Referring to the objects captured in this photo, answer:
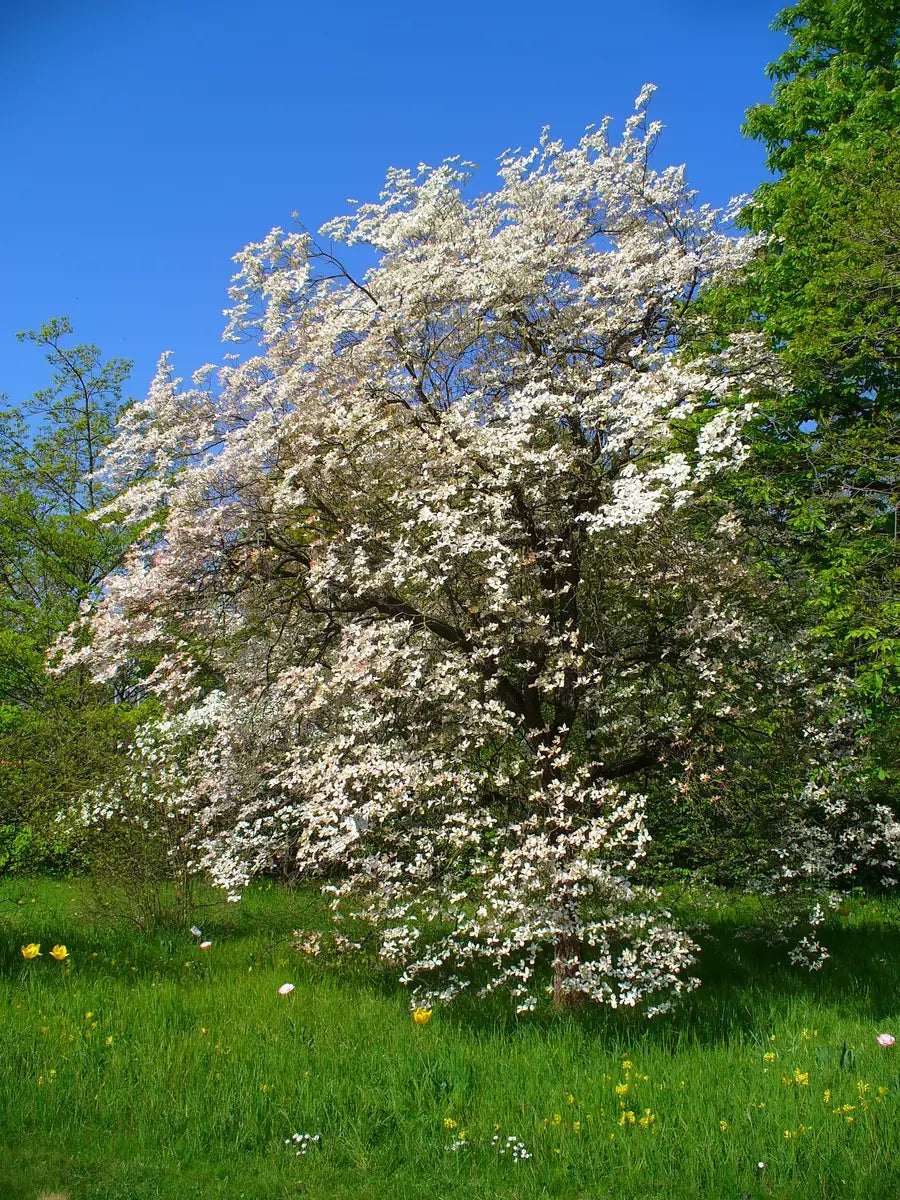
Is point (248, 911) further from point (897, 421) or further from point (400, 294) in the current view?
point (897, 421)

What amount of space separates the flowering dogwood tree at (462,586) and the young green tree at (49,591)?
1.08m

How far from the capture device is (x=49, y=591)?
17.6 m

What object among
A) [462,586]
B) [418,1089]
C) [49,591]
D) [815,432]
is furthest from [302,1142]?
[49,591]

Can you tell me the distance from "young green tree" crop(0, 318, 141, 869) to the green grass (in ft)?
7.44

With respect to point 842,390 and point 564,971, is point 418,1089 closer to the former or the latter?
point 564,971

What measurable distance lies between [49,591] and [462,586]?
13719mm

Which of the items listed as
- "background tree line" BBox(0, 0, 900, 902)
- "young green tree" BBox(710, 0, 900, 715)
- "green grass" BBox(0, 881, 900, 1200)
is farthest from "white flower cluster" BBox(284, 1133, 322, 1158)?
"young green tree" BBox(710, 0, 900, 715)

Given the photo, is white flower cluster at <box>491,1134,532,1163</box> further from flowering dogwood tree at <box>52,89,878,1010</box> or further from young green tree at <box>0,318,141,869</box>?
young green tree at <box>0,318,141,869</box>

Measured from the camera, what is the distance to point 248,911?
9648mm

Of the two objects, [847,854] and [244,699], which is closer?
[244,699]

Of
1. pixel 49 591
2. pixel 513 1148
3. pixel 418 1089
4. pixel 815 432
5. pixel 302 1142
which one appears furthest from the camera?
pixel 49 591

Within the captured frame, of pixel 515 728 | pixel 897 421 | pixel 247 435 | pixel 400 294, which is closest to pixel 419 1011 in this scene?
pixel 515 728

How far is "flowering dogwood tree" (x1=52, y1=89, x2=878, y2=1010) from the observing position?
621 centimetres

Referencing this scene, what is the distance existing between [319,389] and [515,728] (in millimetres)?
3436
